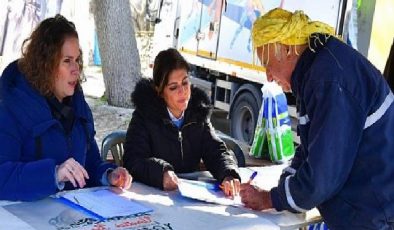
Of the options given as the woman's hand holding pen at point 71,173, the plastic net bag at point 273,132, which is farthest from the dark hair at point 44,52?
the plastic net bag at point 273,132

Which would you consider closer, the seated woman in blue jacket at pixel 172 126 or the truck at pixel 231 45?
the seated woman in blue jacket at pixel 172 126

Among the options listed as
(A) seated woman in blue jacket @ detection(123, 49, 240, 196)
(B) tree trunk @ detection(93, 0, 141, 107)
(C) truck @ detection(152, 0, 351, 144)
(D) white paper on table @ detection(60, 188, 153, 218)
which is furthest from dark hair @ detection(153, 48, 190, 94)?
(B) tree trunk @ detection(93, 0, 141, 107)

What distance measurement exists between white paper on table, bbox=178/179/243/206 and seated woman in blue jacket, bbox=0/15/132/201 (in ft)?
0.84

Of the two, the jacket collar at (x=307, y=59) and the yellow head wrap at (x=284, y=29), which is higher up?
the yellow head wrap at (x=284, y=29)

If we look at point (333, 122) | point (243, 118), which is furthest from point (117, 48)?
point (333, 122)

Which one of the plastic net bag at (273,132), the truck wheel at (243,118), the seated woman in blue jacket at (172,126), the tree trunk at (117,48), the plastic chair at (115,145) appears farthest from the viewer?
the tree trunk at (117,48)

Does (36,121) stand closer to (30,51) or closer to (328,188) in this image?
(30,51)

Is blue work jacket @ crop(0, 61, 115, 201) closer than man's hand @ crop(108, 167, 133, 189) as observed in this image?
Yes

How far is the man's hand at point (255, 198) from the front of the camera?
2252 mm

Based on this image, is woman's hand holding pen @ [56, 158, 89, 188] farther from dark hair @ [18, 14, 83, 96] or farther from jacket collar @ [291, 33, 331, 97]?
jacket collar @ [291, 33, 331, 97]

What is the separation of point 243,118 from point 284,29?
5789 millimetres

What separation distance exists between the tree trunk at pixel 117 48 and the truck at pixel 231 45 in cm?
106

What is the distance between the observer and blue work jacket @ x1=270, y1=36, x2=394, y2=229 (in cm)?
186

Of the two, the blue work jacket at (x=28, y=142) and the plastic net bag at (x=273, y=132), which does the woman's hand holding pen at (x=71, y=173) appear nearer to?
the blue work jacket at (x=28, y=142)
